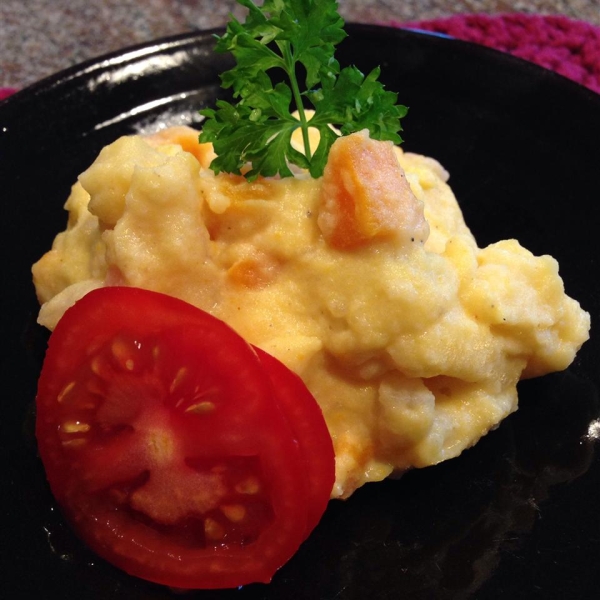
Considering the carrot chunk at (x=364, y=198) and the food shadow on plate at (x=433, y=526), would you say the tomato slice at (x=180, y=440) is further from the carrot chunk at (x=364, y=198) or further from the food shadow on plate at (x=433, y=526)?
the carrot chunk at (x=364, y=198)

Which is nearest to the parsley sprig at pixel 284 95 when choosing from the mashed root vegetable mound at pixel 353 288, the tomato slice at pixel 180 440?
the mashed root vegetable mound at pixel 353 288

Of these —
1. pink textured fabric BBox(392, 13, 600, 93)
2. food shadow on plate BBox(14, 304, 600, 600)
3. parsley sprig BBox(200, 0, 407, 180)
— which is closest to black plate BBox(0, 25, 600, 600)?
food shadow on plate BBox(14, 304, 600, 600)

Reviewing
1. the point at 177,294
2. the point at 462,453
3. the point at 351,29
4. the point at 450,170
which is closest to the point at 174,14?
the point at 351,29

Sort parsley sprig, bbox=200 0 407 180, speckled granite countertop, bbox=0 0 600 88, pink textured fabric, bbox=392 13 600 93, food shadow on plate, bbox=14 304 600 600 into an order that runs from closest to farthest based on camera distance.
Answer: food shadow on plate, bbox=14 304 600 600
parsley sprig, bbox=200 0 407 180
pink textured fabric, bbox=392 13 600 93
speckled granite countertop, bbox=0 0 600 88

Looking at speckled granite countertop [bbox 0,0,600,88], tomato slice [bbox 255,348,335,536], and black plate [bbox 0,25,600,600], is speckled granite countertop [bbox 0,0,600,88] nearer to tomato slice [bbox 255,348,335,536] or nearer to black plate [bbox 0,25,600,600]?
black plate [bbox 0,25,600,600]

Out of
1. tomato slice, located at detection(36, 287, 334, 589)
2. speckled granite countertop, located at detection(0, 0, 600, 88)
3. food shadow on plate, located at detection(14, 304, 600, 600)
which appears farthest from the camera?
speckled granite countertop, located at detection(0, 0, 600, 88)

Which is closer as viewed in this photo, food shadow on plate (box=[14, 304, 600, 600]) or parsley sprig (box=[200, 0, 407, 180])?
food shadow on plate (box=[14, 304, 600, 600])

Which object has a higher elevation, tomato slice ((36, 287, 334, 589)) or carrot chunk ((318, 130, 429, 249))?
carrot chunk ((318, 130, 429, 249))
